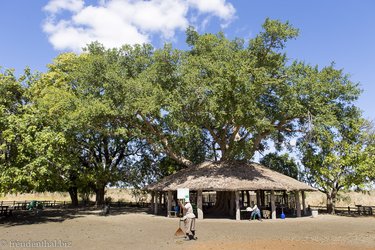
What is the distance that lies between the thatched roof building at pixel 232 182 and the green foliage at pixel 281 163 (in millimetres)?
6679

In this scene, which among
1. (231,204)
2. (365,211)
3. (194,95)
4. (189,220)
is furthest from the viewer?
(365,211)

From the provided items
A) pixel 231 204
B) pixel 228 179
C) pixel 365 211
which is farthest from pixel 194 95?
pixel 365 211

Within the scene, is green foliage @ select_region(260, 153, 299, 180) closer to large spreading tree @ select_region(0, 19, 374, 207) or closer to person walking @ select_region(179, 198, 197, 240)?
large spreading tree @ select_region(0, 19, 374, 207)

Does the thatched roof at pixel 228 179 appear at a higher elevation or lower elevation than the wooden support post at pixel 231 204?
higher

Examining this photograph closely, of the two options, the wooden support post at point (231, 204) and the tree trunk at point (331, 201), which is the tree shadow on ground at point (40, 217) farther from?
the tree trunk at point (331, 201)

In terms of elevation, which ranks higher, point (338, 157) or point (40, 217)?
point (338, 157)

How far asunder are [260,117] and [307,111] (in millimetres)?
4316

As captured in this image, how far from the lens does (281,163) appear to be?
1515 inches

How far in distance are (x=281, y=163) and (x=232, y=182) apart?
544 inches

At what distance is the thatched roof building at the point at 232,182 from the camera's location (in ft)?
86.2

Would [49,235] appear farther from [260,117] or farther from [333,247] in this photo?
[260,117]

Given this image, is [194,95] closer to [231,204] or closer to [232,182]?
[232,182]

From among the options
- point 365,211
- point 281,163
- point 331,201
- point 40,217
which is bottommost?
point 40,217

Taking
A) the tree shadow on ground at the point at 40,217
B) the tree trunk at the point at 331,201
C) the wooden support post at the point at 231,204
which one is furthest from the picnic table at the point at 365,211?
the tree shadow on ground at the point at 40,217
